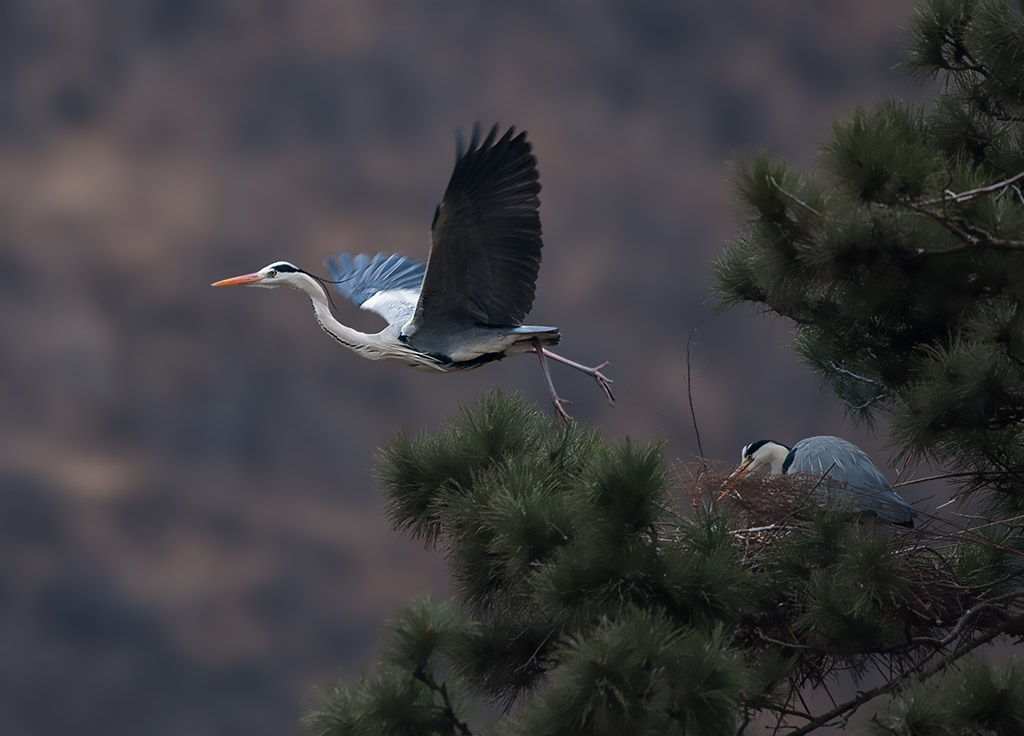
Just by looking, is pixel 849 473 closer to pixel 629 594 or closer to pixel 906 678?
pixel 906 678

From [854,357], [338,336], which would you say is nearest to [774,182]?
[854,357]

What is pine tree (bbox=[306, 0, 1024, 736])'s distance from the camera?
2760 mm

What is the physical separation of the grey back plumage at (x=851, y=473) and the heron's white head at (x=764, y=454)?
0.35m

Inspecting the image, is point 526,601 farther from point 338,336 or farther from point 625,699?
point 338,336

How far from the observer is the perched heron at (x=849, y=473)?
350cm

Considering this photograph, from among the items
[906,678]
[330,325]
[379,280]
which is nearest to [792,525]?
[906,678]

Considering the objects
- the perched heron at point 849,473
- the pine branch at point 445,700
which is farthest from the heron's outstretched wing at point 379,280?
the pine branch at point 445,700

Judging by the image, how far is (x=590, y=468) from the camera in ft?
9.25

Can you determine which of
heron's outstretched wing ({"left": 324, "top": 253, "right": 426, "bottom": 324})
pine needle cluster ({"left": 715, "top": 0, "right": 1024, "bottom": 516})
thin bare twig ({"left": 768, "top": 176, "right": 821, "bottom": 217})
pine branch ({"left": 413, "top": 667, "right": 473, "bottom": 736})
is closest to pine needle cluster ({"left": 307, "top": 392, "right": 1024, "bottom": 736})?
pine branch ({"left": 413, "top": 667, "right": 473, "bottom": 736})

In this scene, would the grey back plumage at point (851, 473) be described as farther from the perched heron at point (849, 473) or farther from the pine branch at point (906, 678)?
the pine branch at point (906, 678)

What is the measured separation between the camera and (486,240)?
3.88m

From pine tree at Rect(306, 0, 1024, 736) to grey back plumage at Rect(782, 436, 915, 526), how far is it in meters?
0.17

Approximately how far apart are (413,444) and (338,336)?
2.30 feet

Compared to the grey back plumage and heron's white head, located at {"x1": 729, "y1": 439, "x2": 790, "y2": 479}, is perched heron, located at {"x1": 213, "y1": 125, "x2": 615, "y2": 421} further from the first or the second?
heron's white head, located at {"x1": 729, "y1": 439, "x2": 790, "y2": 479}
